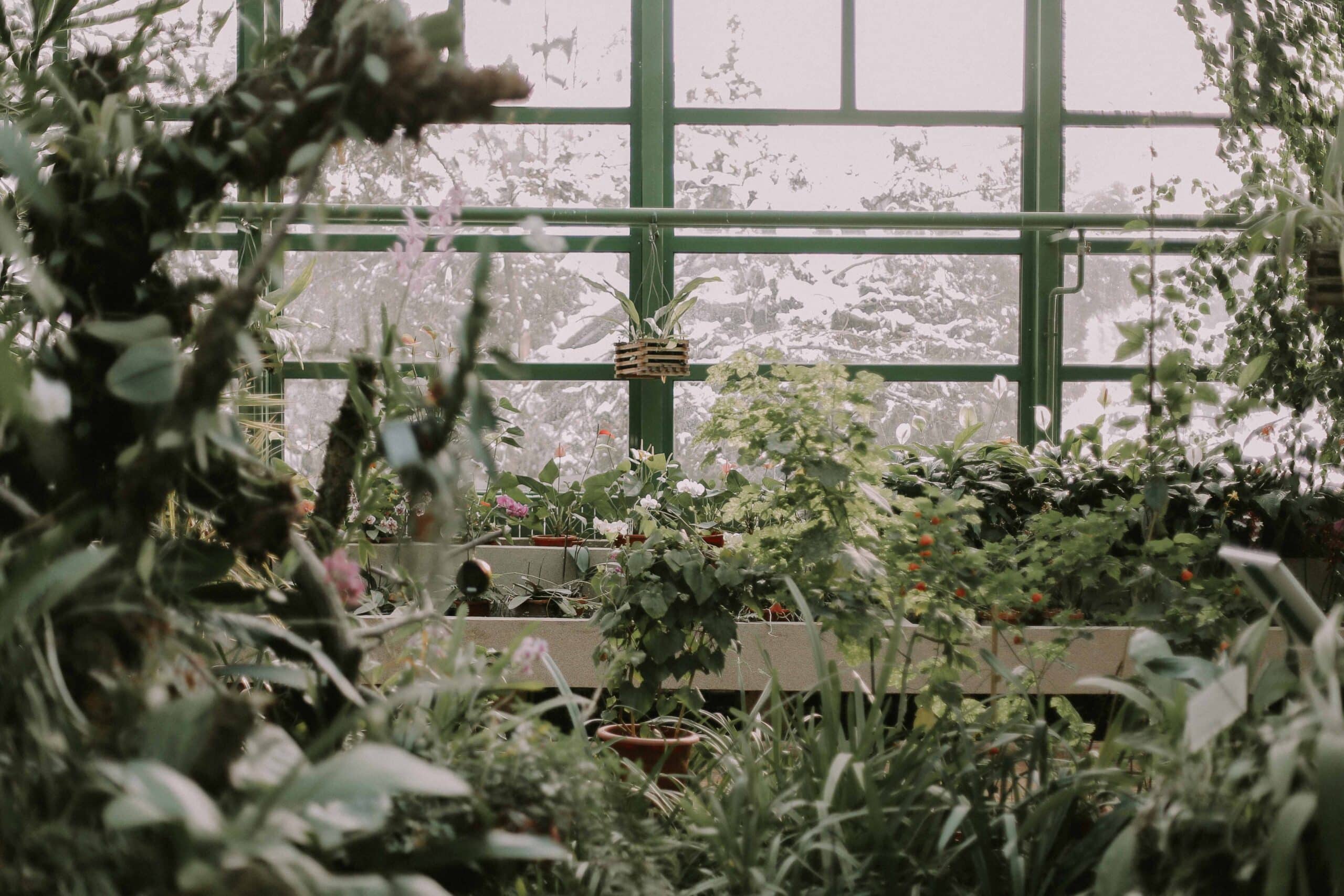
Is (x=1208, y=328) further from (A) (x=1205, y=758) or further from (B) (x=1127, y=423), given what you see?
(A) (x=1205, y=758)

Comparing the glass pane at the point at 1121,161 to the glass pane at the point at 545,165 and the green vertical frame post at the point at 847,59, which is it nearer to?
the green vertical frame post at the point at 847,59

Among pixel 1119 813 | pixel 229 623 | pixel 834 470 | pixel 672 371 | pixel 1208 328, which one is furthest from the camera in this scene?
pixel 1208 328

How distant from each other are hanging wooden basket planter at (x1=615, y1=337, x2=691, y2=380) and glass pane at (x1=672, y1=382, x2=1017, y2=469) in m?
0.99

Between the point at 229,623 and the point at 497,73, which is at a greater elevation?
the point at 497,73

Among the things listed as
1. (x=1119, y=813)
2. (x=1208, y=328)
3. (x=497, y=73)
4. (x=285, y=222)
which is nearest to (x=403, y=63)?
(x=497, y=73)

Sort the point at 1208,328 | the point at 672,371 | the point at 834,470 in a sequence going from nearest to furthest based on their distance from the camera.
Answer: the point at 834,470
the point at 672,371
the point at 1208,328

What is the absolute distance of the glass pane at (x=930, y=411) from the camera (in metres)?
5.67

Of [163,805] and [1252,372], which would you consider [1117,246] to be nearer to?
[1252,372]

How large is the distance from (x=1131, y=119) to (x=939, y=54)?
113 cm

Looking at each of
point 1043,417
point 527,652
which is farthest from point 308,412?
point 527,652

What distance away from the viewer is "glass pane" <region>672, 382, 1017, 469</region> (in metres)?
5.67

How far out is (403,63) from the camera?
1047mm

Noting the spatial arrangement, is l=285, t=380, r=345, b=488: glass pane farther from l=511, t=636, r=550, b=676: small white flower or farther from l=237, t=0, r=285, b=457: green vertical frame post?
l=511, t=636, r=550, b=676: small white flower

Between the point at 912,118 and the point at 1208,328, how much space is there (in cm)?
198
